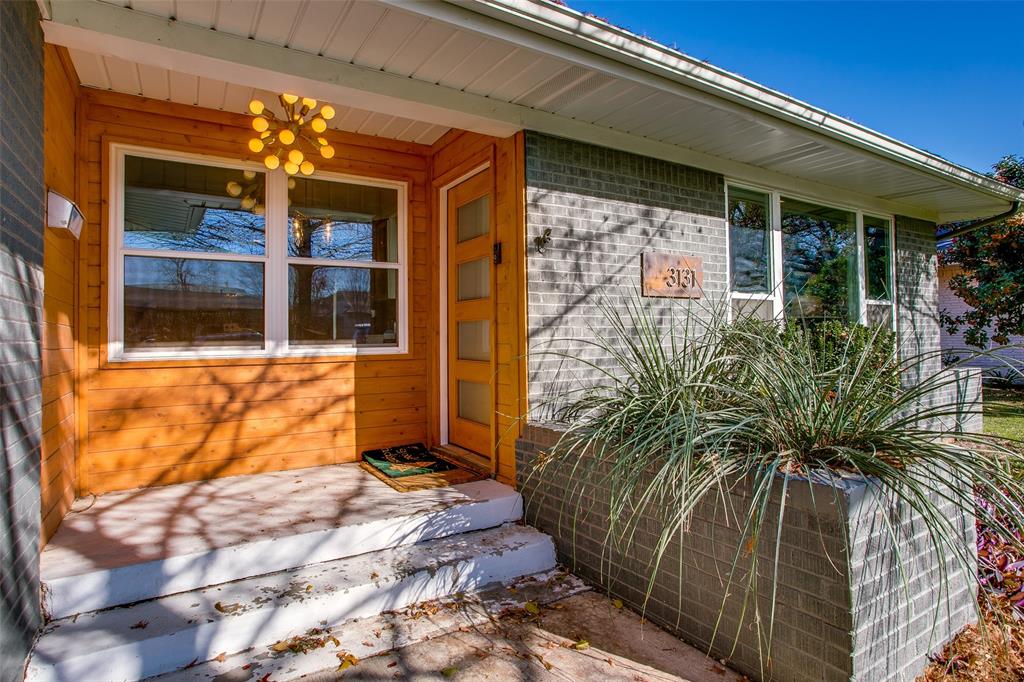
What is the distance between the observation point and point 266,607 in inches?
87.0

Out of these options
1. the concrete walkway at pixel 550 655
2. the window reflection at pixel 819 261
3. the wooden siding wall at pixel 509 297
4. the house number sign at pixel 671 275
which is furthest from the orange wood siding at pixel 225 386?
the window reflection at pixel 819 261

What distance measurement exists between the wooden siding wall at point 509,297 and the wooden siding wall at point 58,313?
2.17m

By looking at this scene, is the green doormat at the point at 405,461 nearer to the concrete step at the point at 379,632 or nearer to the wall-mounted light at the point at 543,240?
the concrete step at the point at 379,632

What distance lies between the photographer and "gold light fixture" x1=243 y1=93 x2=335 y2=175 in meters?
3.28

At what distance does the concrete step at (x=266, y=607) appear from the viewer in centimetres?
192

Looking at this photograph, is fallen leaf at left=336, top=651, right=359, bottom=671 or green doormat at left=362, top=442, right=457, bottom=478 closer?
fallen leaf at left=336, top=651, right=359, bottom=671

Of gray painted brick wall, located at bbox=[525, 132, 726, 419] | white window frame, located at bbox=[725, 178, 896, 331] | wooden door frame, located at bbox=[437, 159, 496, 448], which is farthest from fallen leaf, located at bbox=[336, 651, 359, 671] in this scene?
white window frame, located at bbox=[725, 178, 896, 331]

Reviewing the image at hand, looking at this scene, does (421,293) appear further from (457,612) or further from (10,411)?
(10,411)

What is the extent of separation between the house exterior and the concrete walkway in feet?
3.60

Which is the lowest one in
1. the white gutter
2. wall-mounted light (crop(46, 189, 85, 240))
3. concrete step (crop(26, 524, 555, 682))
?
concrete step (crop(26, 524, 555, 682))

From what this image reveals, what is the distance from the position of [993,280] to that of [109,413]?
1057cm

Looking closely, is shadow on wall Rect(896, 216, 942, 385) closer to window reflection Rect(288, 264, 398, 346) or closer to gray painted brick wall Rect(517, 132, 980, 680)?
gray painted brick wall Rect(517, 132, 980, 680)

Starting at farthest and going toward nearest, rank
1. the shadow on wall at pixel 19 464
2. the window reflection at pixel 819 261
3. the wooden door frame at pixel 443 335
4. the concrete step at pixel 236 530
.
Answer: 1. the window reflection at pixel 819 261
2. the wooden door frame at pixel 443 335
3. the concrete step at pixel 236 530
4. the shadow on wall at pixel 19 464

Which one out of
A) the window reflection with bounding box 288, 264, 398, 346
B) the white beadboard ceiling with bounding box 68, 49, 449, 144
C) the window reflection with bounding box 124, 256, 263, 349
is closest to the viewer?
the white beadboard ceiling with bounding box 68, 49, 449, 144
